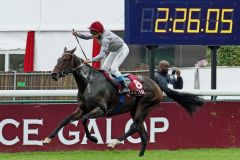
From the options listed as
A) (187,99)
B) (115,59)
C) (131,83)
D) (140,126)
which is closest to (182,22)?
(187,99)

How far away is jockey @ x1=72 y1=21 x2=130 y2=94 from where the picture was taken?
13031mm

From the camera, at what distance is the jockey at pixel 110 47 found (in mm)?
13031

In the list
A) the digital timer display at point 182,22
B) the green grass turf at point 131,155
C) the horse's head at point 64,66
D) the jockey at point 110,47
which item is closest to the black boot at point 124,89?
the jockey at point 110,47

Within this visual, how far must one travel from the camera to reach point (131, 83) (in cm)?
1342

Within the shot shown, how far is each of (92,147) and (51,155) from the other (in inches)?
33.7

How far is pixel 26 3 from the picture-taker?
2270 centimetres

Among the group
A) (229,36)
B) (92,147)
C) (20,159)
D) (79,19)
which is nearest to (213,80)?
(229,36)

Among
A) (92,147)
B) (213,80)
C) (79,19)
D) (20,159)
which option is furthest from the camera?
(79,19)

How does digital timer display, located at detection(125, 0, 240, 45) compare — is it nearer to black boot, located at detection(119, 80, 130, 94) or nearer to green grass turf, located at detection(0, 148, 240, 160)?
black boot, located at detection(119, 80, 130, 94)

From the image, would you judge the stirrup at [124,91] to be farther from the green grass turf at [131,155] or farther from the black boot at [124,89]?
the green grass turf at [131,155]

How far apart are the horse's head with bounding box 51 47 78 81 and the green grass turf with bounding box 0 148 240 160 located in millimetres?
1192

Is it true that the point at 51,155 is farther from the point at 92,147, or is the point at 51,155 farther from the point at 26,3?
the point at 26,3

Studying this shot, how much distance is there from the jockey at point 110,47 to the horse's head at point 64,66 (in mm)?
245

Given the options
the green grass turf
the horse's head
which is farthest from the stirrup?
the green grass turf
